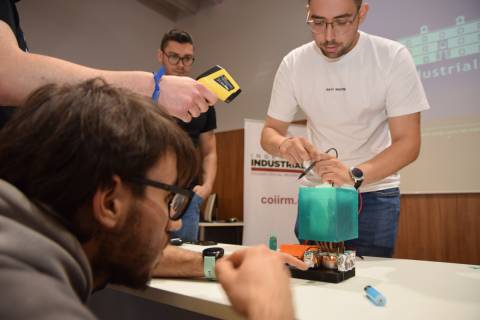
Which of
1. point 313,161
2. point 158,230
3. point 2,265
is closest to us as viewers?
point 2,265

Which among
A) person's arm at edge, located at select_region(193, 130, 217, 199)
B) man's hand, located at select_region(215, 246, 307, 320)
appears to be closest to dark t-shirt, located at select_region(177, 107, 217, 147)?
person's arm at edge, located at select_region(193, 130, 217, 199)

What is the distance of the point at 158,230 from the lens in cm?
66

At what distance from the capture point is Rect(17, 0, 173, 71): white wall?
396cm

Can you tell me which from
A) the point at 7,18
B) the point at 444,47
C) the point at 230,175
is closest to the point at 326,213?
the point at 7,18

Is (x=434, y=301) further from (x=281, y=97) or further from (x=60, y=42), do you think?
(x=60, y=42)

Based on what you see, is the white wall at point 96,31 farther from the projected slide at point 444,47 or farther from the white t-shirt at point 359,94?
the white t-shirt at point 359,94

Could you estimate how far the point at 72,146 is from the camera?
554 mm

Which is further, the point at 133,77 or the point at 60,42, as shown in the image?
the point at 60,42

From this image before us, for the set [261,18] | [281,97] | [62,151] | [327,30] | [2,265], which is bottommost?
[2,265]

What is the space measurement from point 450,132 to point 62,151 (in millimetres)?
3108

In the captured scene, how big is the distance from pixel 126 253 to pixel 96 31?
4432mm

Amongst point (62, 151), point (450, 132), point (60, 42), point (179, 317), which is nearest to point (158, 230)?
point (62, 151)

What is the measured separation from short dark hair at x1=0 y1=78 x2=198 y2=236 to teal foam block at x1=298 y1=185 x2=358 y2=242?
0.63 m

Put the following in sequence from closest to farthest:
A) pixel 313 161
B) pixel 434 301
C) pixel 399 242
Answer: pixel 434 301 → pixel 313 161 → pixel 399 242
